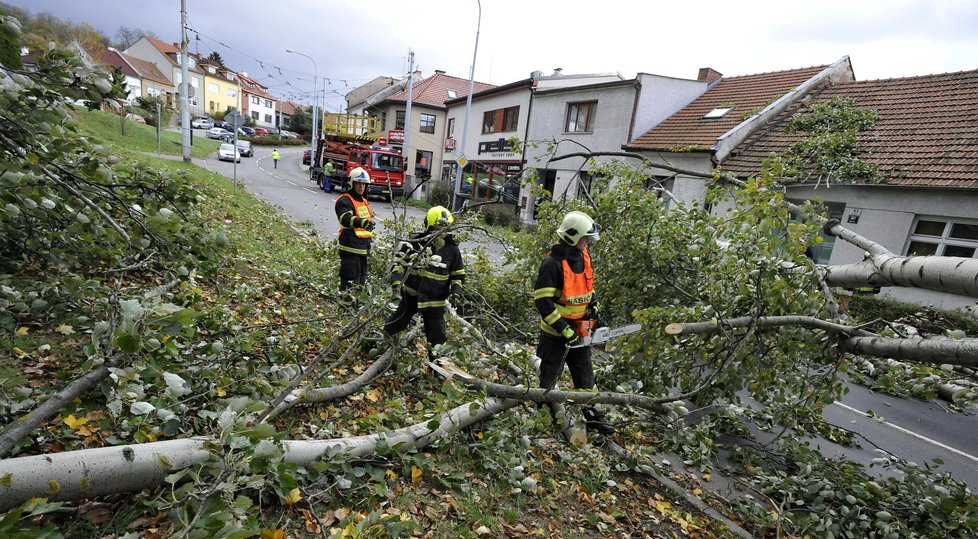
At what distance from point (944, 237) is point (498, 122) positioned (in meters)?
18.6

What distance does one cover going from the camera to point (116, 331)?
5.39ft

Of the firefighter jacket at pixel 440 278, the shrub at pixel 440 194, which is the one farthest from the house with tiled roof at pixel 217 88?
the firefighter jacket at pixel 440 278

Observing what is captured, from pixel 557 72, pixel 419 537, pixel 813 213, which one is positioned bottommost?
pixel 419 537

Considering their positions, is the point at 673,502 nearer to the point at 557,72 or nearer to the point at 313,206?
the point at 313,206

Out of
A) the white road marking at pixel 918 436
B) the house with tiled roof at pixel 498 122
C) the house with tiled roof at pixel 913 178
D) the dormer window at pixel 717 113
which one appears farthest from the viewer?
the house with tiled roof at pixel 498 122

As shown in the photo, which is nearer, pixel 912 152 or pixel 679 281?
pixel 679 281

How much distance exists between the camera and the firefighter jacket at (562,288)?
402 cm

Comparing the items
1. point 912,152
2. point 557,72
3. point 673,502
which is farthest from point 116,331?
point 557,72

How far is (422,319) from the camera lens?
15.6 feet

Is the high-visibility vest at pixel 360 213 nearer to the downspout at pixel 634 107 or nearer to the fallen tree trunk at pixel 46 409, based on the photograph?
the fallen tree trunk at pixel 46 409

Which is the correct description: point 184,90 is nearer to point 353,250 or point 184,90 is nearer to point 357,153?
point 357,153

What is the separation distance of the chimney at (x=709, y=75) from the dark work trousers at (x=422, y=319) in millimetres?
17415

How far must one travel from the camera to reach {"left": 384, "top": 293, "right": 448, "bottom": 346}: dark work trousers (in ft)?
14.8

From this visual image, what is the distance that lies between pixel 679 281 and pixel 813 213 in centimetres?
139
